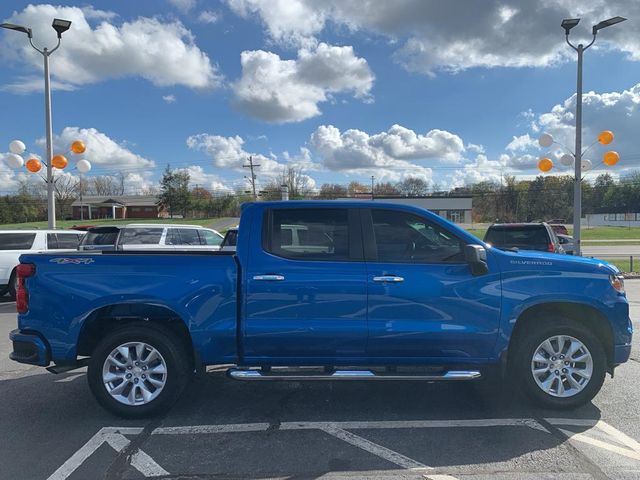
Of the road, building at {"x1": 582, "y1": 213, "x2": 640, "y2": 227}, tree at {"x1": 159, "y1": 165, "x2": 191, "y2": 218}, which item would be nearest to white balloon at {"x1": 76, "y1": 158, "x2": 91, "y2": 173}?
the road

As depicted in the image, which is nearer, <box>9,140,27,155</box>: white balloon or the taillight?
the taillight

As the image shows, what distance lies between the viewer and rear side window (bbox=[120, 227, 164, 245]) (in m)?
12.7

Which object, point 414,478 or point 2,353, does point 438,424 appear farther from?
point 2,353

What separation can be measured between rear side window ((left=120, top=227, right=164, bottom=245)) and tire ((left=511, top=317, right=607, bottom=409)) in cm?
1082

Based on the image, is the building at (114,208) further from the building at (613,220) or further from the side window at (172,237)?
the building at (613,220)

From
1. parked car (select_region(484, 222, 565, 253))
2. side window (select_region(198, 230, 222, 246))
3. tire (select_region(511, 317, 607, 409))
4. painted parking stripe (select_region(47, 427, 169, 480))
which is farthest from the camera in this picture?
side window (select_region(198, 230, 222, 246))

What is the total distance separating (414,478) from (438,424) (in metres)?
1.03

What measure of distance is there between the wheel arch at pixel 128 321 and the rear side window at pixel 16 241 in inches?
382

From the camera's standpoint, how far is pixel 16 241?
12602 millimetres

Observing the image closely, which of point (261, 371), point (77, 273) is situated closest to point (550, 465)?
point (261, 371)

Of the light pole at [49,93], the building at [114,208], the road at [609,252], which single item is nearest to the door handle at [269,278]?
the light pole at [49,93]

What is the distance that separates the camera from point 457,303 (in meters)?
4.37

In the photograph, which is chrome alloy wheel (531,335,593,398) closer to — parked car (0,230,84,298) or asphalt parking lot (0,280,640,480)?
asphalt parking lot (0,280,640,480)

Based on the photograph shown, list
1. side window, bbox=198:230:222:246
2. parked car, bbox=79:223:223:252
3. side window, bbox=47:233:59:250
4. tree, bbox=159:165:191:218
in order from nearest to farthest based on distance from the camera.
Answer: parked car, bbox=79:223:223:252, side window, bbox=47:233:59:250, side window, bbox=198:230:222:246, tree, bbox=159:165:191:218
